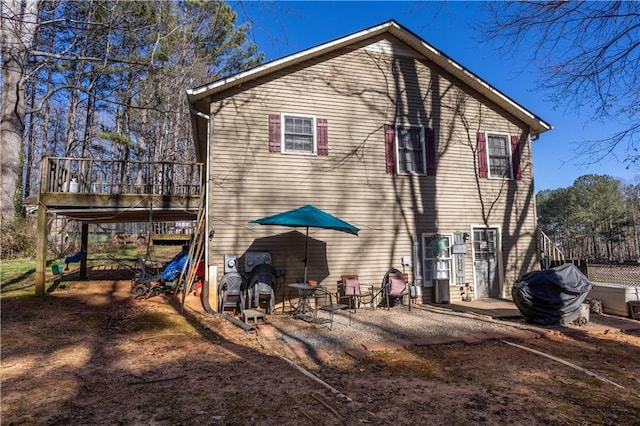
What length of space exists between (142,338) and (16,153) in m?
11.4

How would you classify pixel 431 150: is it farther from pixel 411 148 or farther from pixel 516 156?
pixel 516 156

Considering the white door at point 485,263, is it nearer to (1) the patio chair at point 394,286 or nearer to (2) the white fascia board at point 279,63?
(1) the patio chair at point 394,286

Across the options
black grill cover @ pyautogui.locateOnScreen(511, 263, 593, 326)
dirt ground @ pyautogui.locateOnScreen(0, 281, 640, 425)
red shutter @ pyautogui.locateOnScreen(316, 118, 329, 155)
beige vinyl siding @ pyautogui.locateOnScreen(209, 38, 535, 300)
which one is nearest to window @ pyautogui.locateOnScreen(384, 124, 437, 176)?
beige vinyl siding @ pyautogui.locateOnScreen(209, 38, 535, 300)

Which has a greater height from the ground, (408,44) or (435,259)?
(408,44)

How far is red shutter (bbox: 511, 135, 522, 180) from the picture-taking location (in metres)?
11.1

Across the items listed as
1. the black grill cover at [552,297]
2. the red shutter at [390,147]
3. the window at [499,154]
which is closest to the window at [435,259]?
the red shutter at [390,147]

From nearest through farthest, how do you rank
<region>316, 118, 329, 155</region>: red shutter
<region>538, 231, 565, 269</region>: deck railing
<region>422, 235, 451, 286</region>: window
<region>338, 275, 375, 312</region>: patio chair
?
<region>338, 275, 375, 312</region>: patio chair, <region>316, 118, 329, 155</region>: red shutter, <region>422, 235, 451, 286</region>: window, <region>538, 231, 565, 269</region>: deck railing

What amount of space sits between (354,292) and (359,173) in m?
3.08

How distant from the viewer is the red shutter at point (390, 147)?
389 inches

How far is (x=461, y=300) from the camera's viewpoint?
33.0 feet

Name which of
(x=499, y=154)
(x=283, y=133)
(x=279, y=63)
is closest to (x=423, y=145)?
(x=499, y=154)

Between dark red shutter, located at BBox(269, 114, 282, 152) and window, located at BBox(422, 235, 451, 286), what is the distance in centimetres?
464

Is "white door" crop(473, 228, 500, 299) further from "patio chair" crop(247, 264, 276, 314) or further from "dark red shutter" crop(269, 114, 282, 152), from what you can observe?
"dark red shutter" crop(269, 114, 282, 152)

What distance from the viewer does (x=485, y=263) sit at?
413 inches
